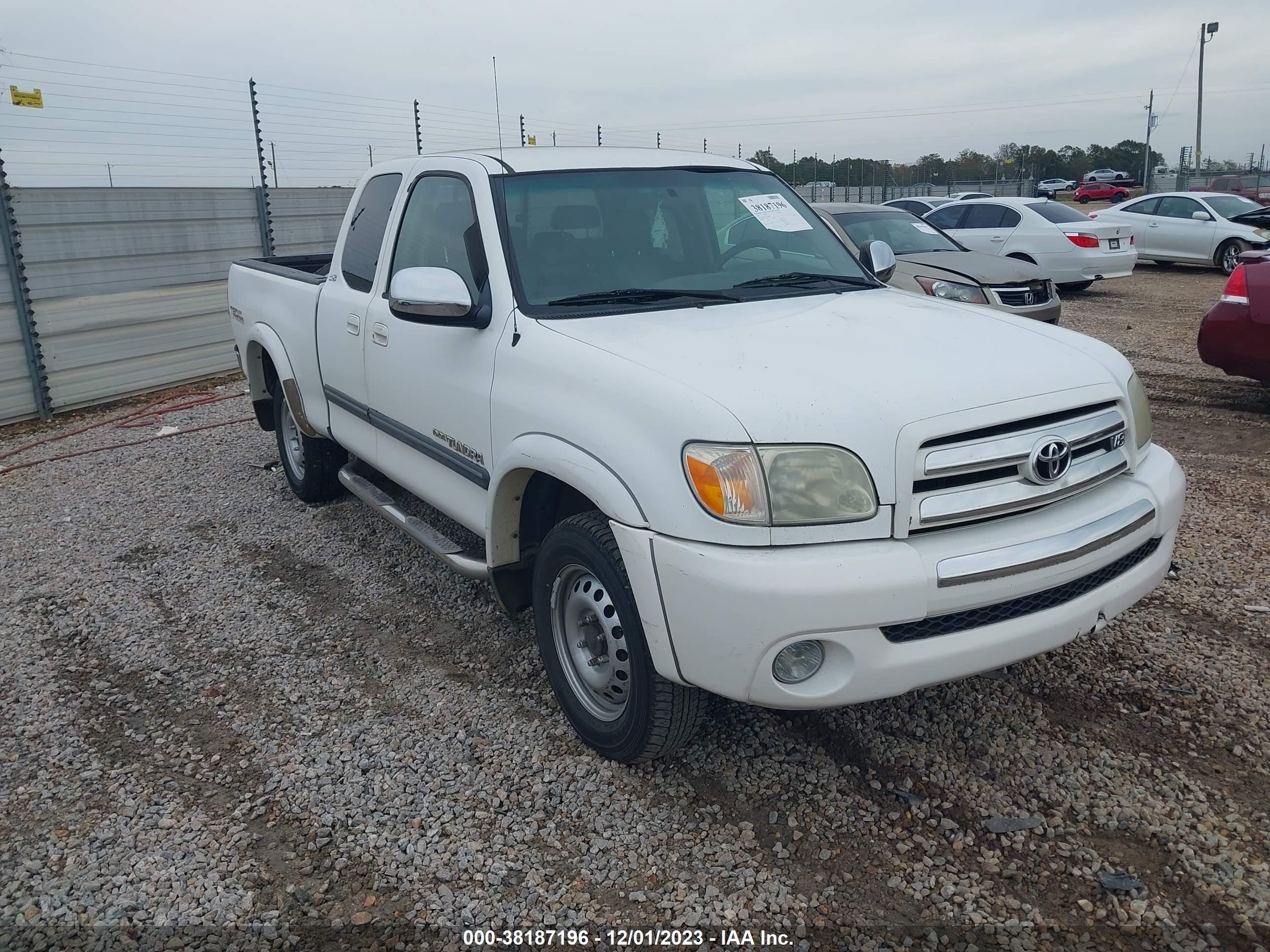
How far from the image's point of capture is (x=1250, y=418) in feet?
24.3

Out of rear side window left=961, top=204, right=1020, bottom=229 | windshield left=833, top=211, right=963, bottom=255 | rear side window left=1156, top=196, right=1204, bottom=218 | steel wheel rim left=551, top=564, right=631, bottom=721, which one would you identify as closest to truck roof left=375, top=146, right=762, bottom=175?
steel wheel rim left=551, top=564, right=631, bottom=721

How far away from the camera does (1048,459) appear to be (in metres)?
2.74

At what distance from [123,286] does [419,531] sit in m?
7.36

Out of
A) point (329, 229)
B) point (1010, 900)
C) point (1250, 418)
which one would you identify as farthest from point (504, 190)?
point (329, 229)

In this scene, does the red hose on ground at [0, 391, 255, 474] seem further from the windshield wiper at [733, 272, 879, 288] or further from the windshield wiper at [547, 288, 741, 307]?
the windshield wiper at [733, 272, 879, 288]

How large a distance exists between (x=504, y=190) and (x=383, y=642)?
6.61 ft

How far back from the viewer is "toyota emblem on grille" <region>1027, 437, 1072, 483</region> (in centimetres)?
272

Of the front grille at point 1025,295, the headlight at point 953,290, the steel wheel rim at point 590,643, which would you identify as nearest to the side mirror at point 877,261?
the steel wheel rim at point 590,643

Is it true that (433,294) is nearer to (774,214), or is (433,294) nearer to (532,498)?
(532,498)

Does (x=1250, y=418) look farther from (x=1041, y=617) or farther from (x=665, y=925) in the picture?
(x=665, y=925)

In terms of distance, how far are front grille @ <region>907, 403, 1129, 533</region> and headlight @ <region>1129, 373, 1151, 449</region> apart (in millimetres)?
334

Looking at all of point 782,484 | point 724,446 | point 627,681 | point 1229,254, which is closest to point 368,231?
point 627,681

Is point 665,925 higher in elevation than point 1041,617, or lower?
lower

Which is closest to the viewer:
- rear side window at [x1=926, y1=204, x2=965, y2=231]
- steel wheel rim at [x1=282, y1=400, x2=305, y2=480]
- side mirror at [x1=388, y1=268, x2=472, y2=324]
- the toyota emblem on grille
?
the toyota emblem on grille
